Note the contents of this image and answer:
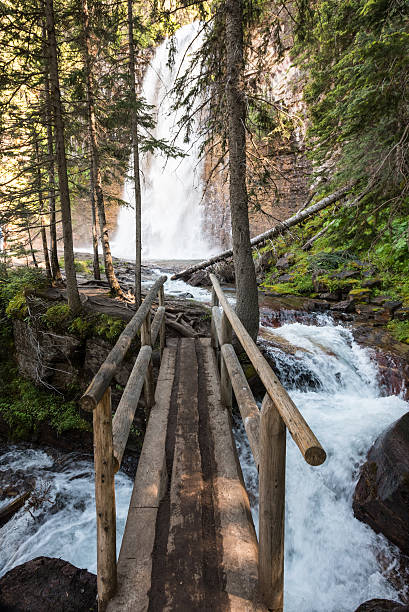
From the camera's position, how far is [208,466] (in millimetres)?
2943

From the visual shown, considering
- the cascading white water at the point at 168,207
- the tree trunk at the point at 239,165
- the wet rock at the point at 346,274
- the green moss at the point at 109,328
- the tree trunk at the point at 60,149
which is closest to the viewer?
the tree trunk at the point at 239,165

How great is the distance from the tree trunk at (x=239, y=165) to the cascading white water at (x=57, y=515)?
408cm

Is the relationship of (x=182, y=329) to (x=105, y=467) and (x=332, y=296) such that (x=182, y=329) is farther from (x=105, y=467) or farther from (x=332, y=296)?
(x=332, y=296)

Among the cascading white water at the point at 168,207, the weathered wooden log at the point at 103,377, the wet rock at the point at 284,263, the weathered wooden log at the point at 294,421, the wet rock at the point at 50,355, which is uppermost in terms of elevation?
the cascading white water at the point at 168,207

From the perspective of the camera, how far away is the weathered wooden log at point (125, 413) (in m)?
1.94

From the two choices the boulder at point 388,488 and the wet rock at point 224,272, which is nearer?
the boulder at point 388,488

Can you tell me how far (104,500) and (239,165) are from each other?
5.55 metres

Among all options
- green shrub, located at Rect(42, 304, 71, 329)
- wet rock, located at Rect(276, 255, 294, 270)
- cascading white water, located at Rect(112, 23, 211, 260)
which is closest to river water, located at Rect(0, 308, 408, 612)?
green shrub, located at Rect(42, 304, 71, 329)

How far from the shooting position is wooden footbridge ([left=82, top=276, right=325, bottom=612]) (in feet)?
5.43

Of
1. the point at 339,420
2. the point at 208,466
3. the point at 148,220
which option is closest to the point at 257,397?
the point at 339,420

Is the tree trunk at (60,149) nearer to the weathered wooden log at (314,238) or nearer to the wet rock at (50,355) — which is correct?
the wet rock at (50,355)

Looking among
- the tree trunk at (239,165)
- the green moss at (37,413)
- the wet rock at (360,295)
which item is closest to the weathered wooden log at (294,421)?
the tree trunk at (239,165)

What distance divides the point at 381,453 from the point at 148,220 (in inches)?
1032

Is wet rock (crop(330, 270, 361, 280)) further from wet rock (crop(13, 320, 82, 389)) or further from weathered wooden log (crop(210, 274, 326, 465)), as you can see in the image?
weathered wooden log (crop(210, 274, 326, 465))
